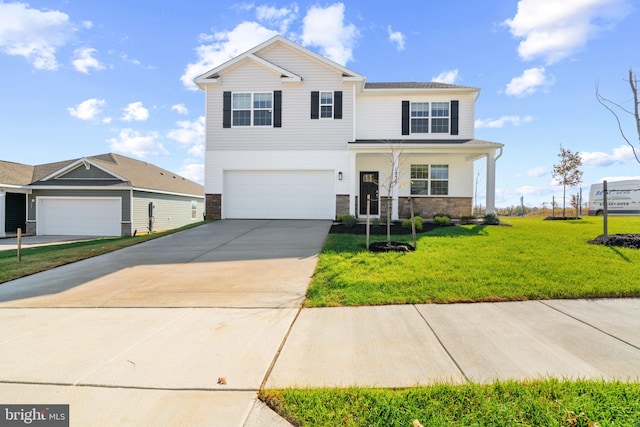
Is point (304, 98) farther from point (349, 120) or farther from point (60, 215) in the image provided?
point (60, 215)

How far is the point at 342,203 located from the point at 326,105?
15.0 ft

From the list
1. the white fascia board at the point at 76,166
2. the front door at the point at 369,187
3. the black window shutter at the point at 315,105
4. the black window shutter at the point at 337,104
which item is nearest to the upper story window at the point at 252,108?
the black window shutter at the point at 315,105

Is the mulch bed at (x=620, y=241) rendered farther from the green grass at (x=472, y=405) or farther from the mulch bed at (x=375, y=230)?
the green grass at (x=472, y=405)

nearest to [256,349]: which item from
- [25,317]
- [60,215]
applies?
[25,317]

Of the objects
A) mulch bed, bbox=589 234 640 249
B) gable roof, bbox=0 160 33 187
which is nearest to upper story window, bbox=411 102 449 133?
mulch bed, bbox=589 234 640 249

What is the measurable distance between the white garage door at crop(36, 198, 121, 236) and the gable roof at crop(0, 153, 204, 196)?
1.02 m

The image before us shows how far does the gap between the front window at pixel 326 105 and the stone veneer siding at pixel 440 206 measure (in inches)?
203

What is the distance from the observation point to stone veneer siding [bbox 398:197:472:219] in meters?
16.7

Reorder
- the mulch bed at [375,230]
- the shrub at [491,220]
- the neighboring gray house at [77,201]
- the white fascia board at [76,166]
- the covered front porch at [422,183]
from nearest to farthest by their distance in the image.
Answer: the mulch bed at [375,230]
the shrub at [491,220]
the covered front porch at [422,183]
the neighboring gray house at [77,201]
the white fascia board at [76,166]

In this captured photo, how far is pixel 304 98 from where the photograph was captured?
16.2 metres

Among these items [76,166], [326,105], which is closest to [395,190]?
[326,105]

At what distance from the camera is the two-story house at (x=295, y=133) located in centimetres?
1603

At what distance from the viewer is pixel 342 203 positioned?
51.8ft

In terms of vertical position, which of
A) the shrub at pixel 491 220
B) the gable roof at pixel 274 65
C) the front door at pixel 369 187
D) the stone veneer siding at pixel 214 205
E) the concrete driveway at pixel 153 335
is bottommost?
the concrete driveway at pixel 153 335
